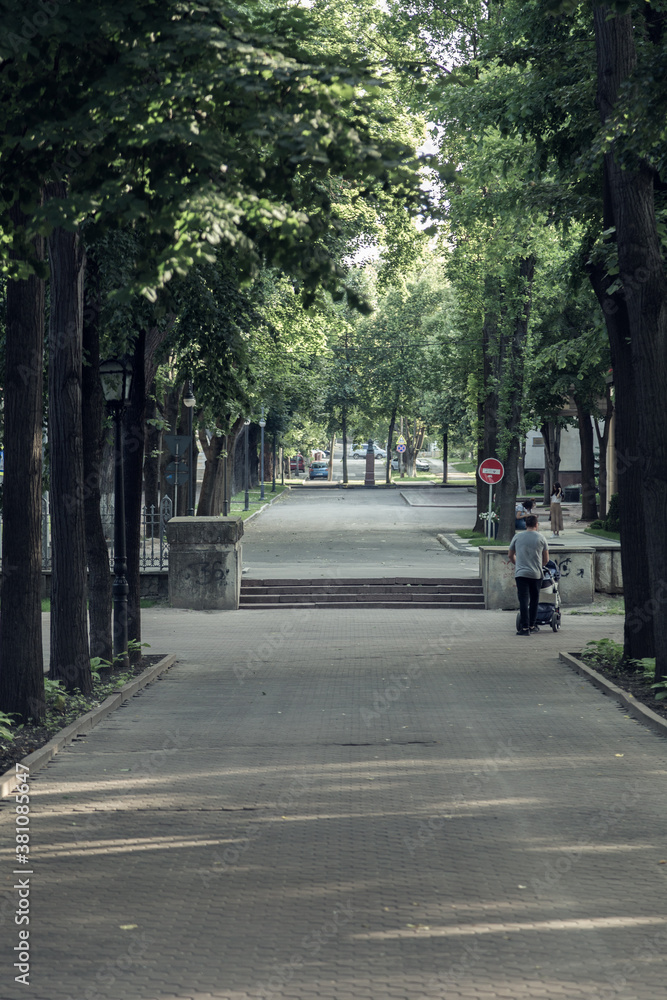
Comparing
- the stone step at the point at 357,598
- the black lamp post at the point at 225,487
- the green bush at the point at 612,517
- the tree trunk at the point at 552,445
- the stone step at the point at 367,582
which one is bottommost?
the stone step at the point at 357,598

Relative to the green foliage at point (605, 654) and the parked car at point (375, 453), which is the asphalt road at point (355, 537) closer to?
the green foliage at point (605, 654)

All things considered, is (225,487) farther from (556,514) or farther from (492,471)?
(492,471)

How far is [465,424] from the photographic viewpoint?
237 feet

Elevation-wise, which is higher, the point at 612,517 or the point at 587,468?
the point at 587,468

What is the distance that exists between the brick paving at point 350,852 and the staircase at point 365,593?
10.2 metres

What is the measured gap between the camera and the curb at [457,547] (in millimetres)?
32062

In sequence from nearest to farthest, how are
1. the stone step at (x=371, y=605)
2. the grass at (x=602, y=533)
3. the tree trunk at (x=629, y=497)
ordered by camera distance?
1. the tree trunk at (x=629, y=497)
2. the stone step at (x=371, y=605)
3. the grass at (x=602, y=533)

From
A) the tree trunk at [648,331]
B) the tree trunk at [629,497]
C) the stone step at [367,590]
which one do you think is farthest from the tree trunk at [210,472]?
the tree trunk at [648,331]

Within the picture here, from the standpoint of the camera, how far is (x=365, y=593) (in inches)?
925

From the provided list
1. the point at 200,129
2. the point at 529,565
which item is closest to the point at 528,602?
the point at 529,565

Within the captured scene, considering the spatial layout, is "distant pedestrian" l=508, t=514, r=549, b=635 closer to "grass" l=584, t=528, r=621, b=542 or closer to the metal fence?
the metal fence

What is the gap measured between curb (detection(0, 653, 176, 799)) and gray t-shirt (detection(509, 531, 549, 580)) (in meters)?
5.51

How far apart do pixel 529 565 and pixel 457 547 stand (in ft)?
50.8

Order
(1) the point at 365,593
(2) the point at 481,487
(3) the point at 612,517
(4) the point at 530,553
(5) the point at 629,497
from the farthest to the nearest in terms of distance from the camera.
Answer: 1. (2) the point at 481,487
2. (3) the point at 612,517
3. (1) the point at 365,593
4. (4) the point at 530,553
5. (5) the point at 629,497
